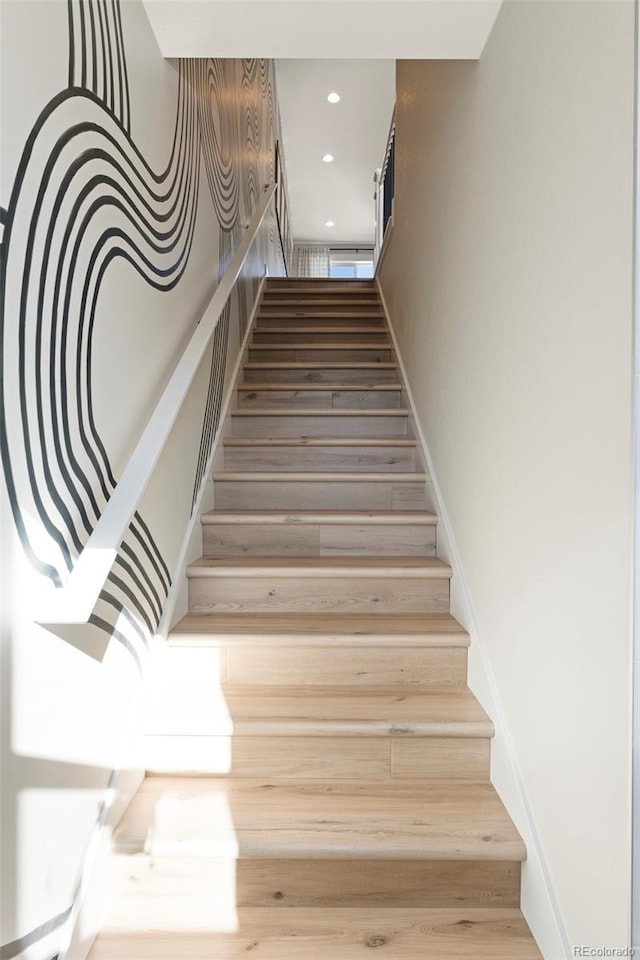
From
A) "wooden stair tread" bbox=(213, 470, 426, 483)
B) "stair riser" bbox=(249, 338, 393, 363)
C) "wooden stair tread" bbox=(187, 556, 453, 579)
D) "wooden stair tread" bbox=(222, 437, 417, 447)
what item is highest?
"stair riser" bbox=(249, 338, 393, 363)

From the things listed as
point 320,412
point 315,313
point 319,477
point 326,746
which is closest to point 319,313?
point 315,313

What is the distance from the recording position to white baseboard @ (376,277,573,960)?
1158 millimetres

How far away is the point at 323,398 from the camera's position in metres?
3.12

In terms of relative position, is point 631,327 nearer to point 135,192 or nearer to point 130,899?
point 135,192

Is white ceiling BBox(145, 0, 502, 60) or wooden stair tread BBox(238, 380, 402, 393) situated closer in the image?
white ceiling BBox(145, 0, 502, 60)

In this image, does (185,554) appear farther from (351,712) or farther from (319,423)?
(319,423)

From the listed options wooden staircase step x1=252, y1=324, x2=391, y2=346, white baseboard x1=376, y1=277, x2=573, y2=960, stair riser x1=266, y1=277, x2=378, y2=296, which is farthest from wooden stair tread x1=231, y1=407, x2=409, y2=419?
stair riser x1=266, y1=277, x2=378, y2=296

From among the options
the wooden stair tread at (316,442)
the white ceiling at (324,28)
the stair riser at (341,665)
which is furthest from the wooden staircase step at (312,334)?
the stair riser at (341,665)

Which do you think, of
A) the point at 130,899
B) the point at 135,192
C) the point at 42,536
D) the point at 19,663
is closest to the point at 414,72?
the point at 135,192

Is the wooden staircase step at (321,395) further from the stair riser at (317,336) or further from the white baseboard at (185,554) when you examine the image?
the stair riser at (317,336)

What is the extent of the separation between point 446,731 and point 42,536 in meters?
1.09

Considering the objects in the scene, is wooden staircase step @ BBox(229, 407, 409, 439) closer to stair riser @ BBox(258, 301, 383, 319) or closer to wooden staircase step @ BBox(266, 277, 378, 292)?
stair riser @ BBox(258, 301, 383, 319)

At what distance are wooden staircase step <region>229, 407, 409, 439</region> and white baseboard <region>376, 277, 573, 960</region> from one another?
974 mm

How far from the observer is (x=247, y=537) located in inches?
89.0
